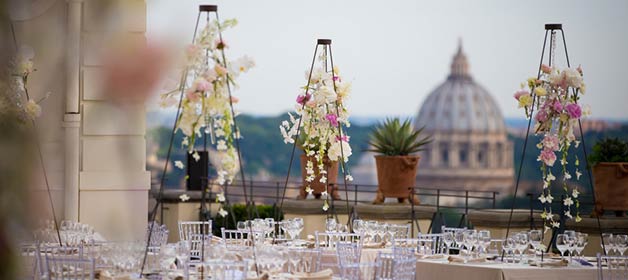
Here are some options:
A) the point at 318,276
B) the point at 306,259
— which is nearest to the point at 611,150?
the point at 306,259

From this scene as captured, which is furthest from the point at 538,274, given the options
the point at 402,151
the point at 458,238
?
the point at 402,151

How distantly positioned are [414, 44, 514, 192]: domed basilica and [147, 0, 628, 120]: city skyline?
1.71 metres

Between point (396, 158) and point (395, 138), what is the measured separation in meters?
0.26

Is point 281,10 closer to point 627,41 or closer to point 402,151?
point 627,41

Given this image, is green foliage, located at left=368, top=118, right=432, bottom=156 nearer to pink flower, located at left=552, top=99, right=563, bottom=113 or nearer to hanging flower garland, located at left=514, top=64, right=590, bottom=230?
hanging flower garland, located at left=514, top=64, right=590, bottom=230

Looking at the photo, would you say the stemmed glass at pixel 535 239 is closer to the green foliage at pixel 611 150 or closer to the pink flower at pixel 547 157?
the pink flower at pixel 547 157

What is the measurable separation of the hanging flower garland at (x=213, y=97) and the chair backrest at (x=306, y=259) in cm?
55

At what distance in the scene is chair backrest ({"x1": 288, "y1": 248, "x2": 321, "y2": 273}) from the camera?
6500 millimetres

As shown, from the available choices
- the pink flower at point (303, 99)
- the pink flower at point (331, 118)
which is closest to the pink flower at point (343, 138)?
the pink flower at point (331, 118)

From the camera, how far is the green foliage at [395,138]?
12.2 m

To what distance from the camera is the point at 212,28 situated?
6.32 m

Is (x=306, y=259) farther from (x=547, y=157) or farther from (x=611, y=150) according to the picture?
(x=611, y=150)

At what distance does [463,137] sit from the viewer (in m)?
60.7

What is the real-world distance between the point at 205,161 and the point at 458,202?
1543 inches
